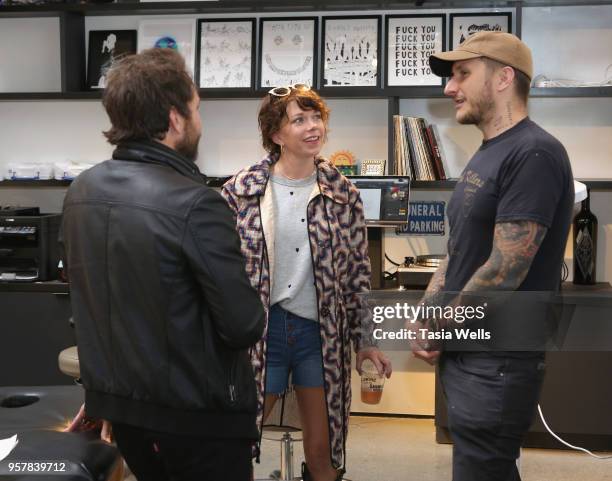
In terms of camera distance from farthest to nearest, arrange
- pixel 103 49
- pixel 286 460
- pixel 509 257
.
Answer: pixel 103 49
pixel 286 460
pixel 509 257

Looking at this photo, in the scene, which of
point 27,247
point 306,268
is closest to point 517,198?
point 306,268

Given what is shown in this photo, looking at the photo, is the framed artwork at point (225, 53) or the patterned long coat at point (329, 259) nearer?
the patterned long coat at point (329, 259)

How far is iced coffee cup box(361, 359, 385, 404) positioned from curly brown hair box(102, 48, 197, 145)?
1.25 m

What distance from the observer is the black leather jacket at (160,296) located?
1.63 m

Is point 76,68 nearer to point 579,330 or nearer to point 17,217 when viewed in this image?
point 17,217

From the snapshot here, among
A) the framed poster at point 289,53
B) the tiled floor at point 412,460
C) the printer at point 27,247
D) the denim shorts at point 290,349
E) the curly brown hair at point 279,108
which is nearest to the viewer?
the denim shorts at point 290,349

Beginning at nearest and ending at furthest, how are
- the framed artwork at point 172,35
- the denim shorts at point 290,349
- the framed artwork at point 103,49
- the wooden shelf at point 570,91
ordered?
the denim shorts at point 290,349 → the wooden shelf at point 570,91 → the framed artwork at point 172,35 → the framed artwork at point 103,49

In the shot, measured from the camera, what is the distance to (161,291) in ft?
5.33

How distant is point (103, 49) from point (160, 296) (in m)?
3.23

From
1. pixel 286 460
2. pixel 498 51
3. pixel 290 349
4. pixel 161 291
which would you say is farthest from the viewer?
pixel 286 460

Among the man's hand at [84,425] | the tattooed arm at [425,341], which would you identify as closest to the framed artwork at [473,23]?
the tattooed arm at [425,341]

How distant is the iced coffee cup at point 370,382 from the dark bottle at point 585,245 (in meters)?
1.61

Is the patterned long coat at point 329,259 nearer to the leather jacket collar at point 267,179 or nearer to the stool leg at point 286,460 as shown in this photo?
the leather jacket collar at point 267,179

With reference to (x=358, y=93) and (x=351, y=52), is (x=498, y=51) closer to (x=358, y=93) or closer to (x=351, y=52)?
(x=358, y=93)
